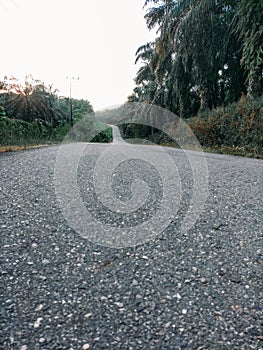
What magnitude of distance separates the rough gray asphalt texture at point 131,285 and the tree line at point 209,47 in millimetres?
7191

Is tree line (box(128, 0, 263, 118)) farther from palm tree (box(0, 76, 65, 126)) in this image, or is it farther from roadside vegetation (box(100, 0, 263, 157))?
palm tree (box(0, 76, 65, 126))

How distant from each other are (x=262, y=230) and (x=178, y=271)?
0.89 m

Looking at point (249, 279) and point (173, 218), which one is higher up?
point (173, 218)

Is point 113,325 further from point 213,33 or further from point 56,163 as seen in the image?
point 213,33

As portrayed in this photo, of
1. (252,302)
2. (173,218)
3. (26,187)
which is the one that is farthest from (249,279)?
(26,187)

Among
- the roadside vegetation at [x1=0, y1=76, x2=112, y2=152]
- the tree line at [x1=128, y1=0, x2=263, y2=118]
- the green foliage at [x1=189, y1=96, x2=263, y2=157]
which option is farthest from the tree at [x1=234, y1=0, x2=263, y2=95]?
the roadside vegetation at [x1=0, y1=76, x2=112, y2=152]

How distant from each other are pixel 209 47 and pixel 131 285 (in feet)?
35.1

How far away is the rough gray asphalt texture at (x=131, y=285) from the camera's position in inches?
42.3

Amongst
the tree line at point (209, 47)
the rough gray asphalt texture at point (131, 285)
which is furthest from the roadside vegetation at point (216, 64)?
the rough gray asphalt texture at point (131, 285)

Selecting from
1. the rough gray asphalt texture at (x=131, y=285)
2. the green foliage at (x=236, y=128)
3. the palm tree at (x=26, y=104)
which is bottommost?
the rough gray asphalt texture at (x=131, y=285)

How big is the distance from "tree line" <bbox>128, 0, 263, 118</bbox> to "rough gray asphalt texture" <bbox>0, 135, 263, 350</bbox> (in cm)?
719

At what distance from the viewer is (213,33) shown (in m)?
9.69

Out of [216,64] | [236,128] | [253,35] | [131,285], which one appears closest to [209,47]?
[216,64]

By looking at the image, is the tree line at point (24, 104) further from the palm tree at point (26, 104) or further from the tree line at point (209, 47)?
the tree line at point (209, 47)
